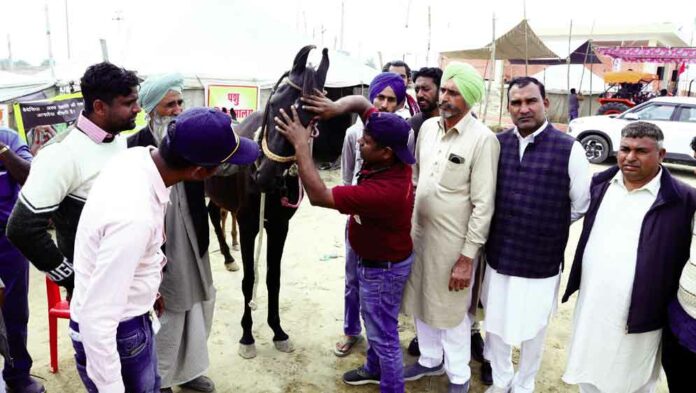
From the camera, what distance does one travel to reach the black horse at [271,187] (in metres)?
2.55

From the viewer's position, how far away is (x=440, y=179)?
2.77 m

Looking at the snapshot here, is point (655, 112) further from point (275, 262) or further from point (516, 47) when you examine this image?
point (275, 262)

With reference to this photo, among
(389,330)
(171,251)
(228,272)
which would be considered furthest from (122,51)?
(389,330)

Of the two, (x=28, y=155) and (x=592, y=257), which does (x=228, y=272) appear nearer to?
(x=28, y=155)

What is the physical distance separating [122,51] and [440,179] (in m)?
11.2

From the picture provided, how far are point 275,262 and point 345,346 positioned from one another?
847mm

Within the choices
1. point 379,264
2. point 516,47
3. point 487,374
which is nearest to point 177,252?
point 379,264

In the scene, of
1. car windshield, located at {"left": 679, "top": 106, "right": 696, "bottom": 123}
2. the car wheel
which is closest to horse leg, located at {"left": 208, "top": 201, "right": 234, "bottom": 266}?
the car wheel

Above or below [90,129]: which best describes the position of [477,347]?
below

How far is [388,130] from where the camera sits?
Result: 2.25m

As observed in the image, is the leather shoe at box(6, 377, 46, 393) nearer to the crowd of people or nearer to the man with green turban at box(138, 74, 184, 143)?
the crowd of people

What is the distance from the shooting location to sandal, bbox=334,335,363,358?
358 centimetres

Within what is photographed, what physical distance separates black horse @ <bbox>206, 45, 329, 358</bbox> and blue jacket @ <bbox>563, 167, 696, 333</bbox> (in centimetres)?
185

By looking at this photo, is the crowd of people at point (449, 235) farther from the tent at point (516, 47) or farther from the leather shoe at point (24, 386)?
the tent at point (516, 47)
